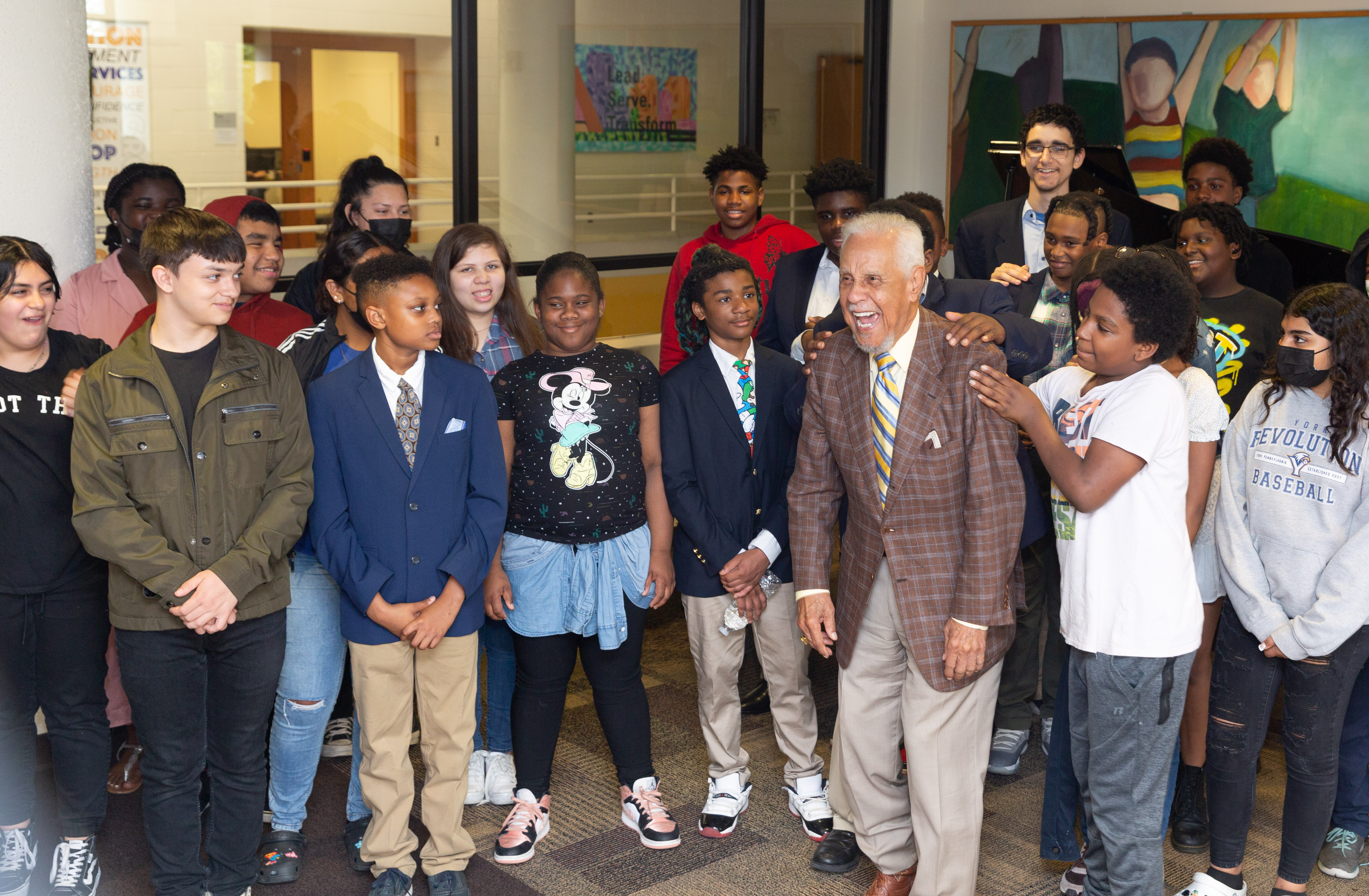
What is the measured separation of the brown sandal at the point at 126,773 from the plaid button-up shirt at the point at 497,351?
4.90ft

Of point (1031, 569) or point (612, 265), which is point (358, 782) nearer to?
point (1031, 569)

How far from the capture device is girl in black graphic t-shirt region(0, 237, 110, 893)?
2.92m

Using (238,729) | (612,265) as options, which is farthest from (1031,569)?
(612,265)

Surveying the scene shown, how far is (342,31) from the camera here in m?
5.46

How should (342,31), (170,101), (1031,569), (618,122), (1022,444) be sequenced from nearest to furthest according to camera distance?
(1022,444), (1031,569), (170,101), (342,31), (618,122)

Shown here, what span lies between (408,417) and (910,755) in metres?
1.45

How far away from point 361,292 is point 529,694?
115 cm

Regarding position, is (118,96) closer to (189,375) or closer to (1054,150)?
(189,375)

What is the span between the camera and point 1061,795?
3082mm

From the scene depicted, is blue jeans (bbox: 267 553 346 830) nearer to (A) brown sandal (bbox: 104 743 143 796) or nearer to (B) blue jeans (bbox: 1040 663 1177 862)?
(A) brown sandal (bbox: 104 743 143 796)

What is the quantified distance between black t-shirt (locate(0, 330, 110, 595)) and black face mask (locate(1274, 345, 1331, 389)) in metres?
2.88

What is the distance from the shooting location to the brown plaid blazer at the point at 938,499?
9.08 feet

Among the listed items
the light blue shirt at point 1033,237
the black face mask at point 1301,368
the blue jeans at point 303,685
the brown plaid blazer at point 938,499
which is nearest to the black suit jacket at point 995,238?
the light blue shirt at point 1033,237

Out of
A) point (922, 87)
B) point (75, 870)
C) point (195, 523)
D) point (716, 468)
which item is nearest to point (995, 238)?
point (716, 468)
